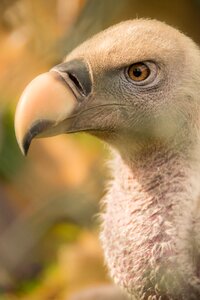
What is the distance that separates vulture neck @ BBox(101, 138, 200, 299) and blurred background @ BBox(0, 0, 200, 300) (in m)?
1.30

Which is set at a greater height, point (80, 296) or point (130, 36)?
point (130, 36)

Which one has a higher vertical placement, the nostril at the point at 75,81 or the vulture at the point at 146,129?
the nostril at the point at 75,81

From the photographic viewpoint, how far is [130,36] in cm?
323

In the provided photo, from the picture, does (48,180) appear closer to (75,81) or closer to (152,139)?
(152,139)

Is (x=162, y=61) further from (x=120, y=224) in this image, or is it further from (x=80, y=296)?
(x=80, y=296)

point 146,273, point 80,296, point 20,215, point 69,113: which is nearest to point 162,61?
point 69,113

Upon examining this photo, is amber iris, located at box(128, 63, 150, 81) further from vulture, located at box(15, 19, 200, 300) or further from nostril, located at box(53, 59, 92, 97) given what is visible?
nostril, located at box(53, 59, 92, 97)

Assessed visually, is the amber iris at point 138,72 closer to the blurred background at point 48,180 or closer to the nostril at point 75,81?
the nostril at point 75,81

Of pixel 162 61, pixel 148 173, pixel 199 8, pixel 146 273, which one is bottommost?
pixel 146 273

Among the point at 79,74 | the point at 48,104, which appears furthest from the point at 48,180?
the point at 48,104

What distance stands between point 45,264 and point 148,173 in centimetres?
234

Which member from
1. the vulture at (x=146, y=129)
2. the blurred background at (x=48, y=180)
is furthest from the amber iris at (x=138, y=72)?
the blurred background at (x=48, y=180)

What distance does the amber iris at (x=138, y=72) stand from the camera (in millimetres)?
3248

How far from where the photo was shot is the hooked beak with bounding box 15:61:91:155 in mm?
3027
